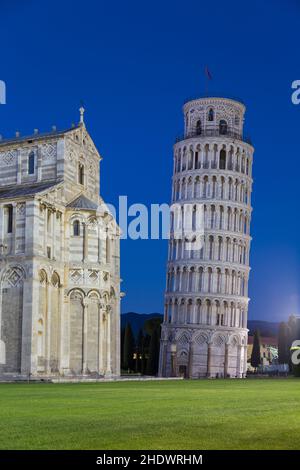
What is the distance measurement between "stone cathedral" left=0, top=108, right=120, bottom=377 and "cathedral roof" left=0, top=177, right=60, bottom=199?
0.36 ft

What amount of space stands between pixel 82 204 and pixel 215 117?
47.0 metres

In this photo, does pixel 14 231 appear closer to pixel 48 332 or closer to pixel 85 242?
pixel 85 242

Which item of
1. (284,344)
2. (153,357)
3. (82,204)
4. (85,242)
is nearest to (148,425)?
(85,242)

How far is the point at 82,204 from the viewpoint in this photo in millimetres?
56656

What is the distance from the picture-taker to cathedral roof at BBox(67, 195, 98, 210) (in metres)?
56.3

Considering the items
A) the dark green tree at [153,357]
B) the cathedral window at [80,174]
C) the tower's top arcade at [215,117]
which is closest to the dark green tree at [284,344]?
the dark green tree at [153,357]

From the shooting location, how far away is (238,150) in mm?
98375

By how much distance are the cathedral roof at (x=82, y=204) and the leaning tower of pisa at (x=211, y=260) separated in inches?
1517

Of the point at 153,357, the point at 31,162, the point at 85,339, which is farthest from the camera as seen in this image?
the point at 153,357

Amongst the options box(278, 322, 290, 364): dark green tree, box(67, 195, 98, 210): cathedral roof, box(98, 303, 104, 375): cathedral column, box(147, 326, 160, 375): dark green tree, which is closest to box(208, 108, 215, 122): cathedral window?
box(147, 326, 160, 375): dark green tree

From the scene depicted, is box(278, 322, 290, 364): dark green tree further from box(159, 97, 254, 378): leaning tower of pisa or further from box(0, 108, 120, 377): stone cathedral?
box(0, 108, 120, 377): stone cathedral

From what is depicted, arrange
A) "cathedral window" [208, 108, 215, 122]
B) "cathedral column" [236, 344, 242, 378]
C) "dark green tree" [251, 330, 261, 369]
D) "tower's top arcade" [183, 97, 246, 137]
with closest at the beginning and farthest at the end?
"cathedral column" [236, 344, 242, 378] → "tower's top arcade" [183, 97, 246, 137] → "cathedral window" [208, 108, 215, 122] → "dark green tree" [251, 330, 261, 369]

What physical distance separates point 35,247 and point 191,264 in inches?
1793

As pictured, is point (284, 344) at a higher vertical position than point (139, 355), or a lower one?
higher
